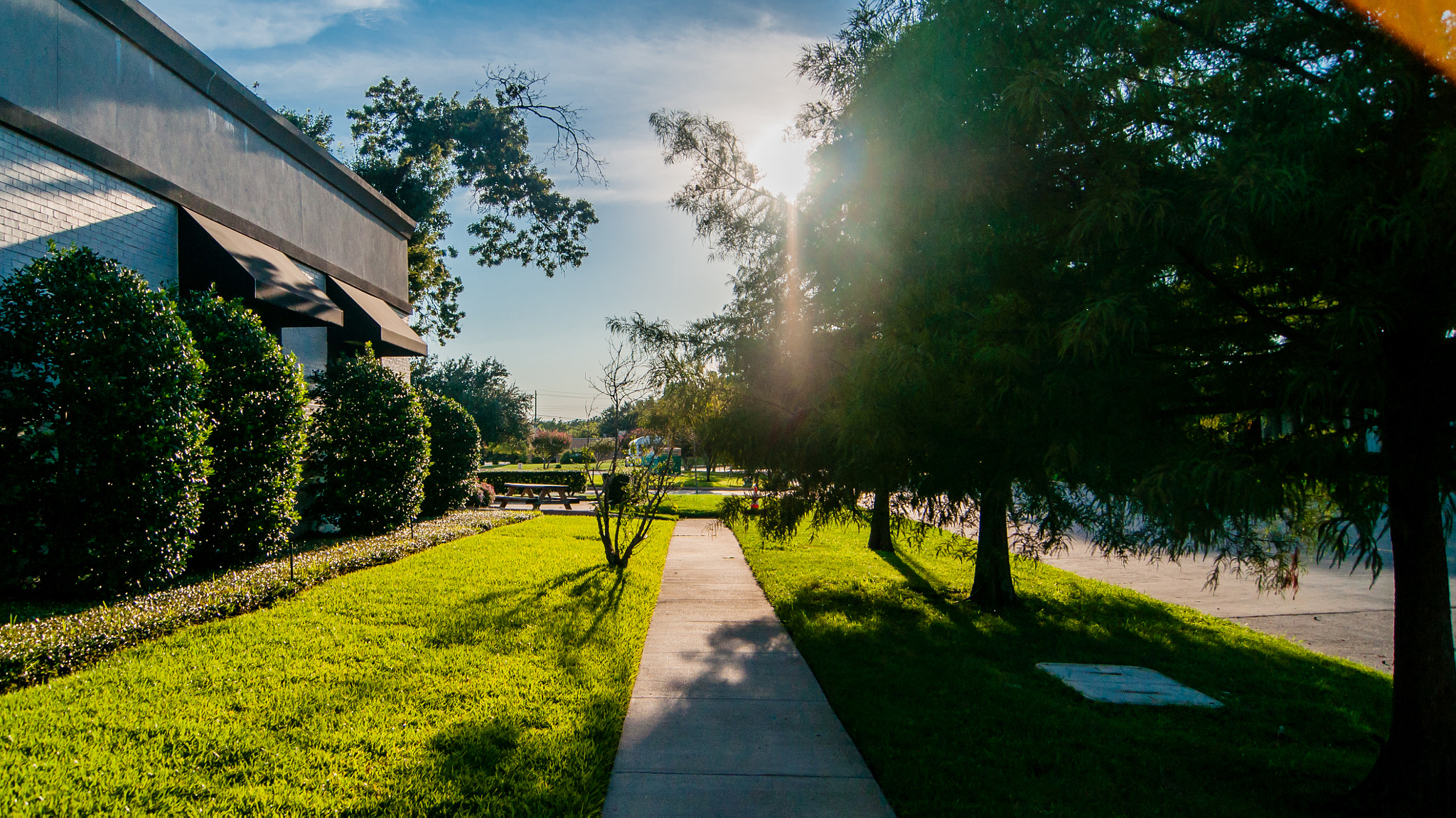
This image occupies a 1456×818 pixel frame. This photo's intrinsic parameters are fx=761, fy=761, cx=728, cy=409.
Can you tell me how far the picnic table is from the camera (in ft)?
71.6

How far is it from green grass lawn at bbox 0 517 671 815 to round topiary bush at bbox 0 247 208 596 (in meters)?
1.26

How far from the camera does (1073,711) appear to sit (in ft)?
18.2

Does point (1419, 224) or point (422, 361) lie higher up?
point (422, 361)

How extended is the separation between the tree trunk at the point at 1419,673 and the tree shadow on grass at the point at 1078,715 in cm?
37

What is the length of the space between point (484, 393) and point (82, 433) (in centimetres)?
4328

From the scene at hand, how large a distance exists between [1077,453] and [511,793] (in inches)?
127

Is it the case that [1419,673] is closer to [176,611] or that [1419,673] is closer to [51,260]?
[176,611]

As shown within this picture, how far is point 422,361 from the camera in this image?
45.2 meters

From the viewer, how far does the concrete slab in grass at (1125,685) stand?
5984mm

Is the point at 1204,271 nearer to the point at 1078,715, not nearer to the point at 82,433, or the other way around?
the point at 1078,715

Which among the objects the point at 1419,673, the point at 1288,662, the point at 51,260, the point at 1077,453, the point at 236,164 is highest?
the point at 236,164

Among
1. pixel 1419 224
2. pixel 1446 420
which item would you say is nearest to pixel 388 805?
pixel 1419 224

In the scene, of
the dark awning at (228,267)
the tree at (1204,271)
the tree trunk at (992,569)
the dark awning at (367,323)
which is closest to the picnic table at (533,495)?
the dark awning at (367,323)

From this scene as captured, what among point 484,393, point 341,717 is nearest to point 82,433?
point 341,717
